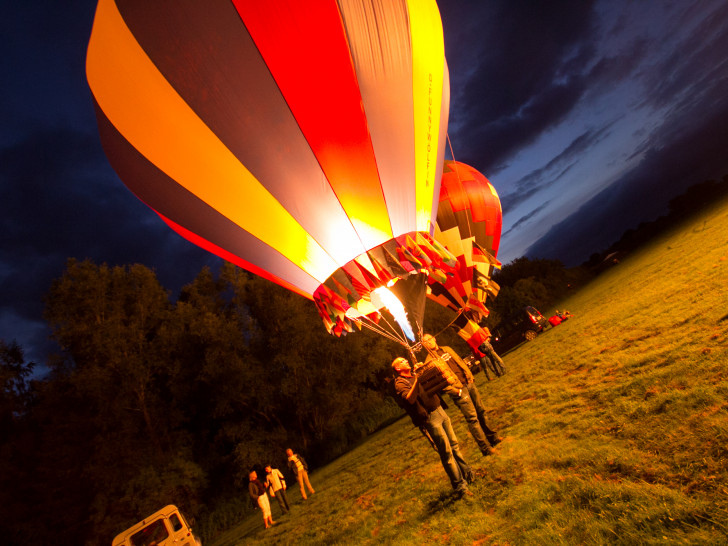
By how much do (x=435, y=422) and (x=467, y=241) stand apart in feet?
19.9

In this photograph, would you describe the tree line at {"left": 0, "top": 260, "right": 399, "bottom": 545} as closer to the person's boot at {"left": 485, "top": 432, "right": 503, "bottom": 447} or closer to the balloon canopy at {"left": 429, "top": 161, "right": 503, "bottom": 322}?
the balloon canopy at {"left": 429, "top": 161, "right": 503, "bottom": 322}

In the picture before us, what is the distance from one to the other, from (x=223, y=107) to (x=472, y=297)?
7.35m

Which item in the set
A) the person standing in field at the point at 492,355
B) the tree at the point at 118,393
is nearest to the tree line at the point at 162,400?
the tree at the point at 118,393

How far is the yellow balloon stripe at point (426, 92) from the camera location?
15.7 ft

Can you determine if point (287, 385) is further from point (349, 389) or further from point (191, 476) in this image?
point (191, 476)

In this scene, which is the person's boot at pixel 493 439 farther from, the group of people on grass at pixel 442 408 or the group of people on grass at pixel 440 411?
the group of people on grass at pixel 440 411

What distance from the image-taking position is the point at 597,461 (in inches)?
123

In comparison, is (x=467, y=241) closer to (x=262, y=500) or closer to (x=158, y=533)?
(x=262, y=500)

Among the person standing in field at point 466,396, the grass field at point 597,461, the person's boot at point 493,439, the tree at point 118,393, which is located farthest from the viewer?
the tree at point 118,393

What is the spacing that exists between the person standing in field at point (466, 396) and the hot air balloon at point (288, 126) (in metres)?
1.20

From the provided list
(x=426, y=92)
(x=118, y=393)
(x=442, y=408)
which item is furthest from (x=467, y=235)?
(x=118, y=393)

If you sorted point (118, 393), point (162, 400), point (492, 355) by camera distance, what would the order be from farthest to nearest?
point (162, 400) → point (118, 393) → point (492, 355)

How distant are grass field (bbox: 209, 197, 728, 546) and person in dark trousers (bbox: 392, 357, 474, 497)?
0.72ft

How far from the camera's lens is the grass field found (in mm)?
2387
